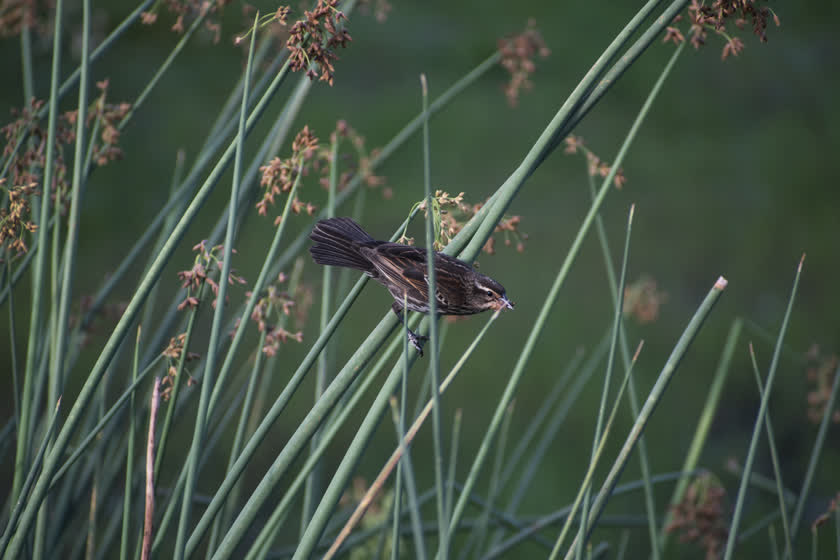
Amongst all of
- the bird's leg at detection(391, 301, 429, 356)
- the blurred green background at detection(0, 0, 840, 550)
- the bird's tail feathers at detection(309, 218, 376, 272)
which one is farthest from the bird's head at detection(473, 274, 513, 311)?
the blurred green background at detection(0, 0, 840, 550)

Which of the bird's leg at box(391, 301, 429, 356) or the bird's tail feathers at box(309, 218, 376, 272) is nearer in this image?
the bird's leg at box(391, 301, 429, 356)

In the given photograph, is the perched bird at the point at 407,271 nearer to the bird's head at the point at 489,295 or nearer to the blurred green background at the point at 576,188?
the bird's head at the point at 489,295

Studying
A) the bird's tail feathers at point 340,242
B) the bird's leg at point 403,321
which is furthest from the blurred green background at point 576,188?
the bird's leg at point 403,321

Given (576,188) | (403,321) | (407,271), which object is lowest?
(403,321)

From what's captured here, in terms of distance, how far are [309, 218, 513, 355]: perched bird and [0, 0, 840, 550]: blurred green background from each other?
6.40 feet

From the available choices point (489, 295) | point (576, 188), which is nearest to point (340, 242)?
point (489, 295)

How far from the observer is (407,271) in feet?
5.70

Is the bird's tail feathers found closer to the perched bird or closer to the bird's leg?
the perched bird

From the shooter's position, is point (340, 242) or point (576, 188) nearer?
point (340, 242)

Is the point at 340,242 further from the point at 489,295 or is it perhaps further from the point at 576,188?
the point at 576,188

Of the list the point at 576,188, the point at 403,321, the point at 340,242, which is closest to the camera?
the point at 403,321

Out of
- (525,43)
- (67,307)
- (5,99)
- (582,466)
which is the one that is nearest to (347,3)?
(525,43)

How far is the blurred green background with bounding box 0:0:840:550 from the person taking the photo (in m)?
4.15

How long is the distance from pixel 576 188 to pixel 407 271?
355 centimetres
